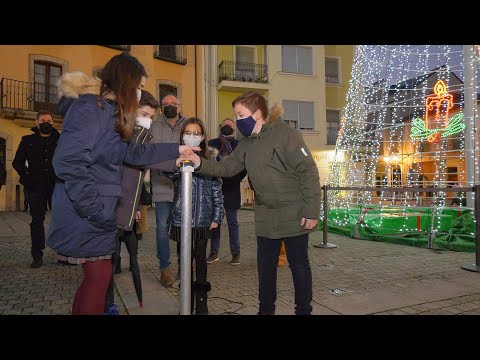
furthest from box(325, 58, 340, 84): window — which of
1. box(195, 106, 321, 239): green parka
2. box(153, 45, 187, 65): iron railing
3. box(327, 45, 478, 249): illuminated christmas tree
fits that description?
box(195, 106, 321, 239): green parka

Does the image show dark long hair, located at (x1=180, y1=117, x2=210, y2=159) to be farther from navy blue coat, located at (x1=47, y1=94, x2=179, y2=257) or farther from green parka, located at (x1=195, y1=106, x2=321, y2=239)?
navy blue coat, located at (x1=47, y1=94, x2=179, y2=257)

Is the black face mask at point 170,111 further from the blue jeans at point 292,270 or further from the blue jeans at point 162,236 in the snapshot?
the blue jeans at point 292,270

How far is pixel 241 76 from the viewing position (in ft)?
65.7

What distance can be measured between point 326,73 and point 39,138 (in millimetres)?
20299

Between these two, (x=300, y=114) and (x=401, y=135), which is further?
(x=300, y=114)

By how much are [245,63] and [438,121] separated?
13.2 meters

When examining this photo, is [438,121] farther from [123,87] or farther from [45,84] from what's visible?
[45,84]

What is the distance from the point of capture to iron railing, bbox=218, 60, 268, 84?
19812 millimetres

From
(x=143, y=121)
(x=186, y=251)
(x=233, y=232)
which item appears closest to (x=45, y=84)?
(x=233, y=232)

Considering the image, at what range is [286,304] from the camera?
11.1ft

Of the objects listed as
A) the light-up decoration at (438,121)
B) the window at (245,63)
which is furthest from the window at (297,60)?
the light-up decoration at (438,121)

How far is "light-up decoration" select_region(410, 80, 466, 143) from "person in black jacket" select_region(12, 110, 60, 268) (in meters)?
8.19
